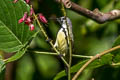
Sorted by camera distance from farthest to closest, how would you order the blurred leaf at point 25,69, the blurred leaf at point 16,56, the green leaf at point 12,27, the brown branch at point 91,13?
the blurred leaf at point 25,69
the brown branch at point 91,13
the green leaf at point 12,27
the blurred leaf at point 16,56

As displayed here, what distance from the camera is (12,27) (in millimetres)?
1334

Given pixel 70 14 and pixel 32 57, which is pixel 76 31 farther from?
pixel 32 57

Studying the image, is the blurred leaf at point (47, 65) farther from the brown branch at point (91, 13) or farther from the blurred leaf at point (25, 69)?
the brown branch at point (91, 13)

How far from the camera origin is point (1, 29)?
1.33 m

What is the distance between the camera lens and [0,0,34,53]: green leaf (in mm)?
1319

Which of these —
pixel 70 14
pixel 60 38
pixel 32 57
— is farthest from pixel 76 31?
Answer: pixel 60 38

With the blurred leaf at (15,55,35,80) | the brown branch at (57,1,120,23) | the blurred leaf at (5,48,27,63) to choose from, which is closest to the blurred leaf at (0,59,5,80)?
the blurred leaf at (5,48,27,63)

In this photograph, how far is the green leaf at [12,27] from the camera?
1319mm

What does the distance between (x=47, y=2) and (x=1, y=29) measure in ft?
2.99

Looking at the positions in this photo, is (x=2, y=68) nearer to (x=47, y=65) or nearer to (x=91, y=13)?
(x=91, y=13)

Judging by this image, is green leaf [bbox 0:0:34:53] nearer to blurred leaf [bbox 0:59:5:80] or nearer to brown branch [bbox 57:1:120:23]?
blurred leaf [bbox 0:59:5:80]

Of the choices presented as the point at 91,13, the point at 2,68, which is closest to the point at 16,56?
the point at 2,68

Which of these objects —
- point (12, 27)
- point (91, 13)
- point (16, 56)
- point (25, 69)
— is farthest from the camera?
point (25, 69)

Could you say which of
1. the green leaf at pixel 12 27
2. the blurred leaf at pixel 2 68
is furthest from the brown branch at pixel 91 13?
the blurred leaf at pixel 2 68
